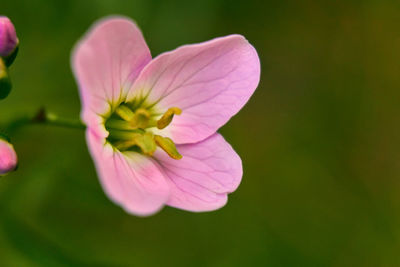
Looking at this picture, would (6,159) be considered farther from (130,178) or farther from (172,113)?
(172,113)

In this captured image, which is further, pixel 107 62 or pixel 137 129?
pixel 137 129

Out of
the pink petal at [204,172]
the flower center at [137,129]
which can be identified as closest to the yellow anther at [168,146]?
the flower center at [137,129]

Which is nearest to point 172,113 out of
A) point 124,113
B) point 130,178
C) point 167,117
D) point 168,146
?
point 167,117

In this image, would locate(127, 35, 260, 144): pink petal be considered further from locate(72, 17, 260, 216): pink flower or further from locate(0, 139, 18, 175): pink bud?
locate(0, 139, 18, 175): pink bud

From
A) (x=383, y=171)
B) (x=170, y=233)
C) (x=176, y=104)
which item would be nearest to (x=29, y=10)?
(x=170, y=233)

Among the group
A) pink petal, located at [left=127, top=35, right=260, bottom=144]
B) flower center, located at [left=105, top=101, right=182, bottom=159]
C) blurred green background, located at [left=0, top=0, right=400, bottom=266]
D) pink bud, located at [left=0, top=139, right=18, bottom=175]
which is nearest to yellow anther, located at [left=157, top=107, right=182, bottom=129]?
flower center, located at [left=105, top=101, right=182, bottom=159]

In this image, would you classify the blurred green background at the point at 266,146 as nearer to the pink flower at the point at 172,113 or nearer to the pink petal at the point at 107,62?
the pink flower at the point at 172,113
